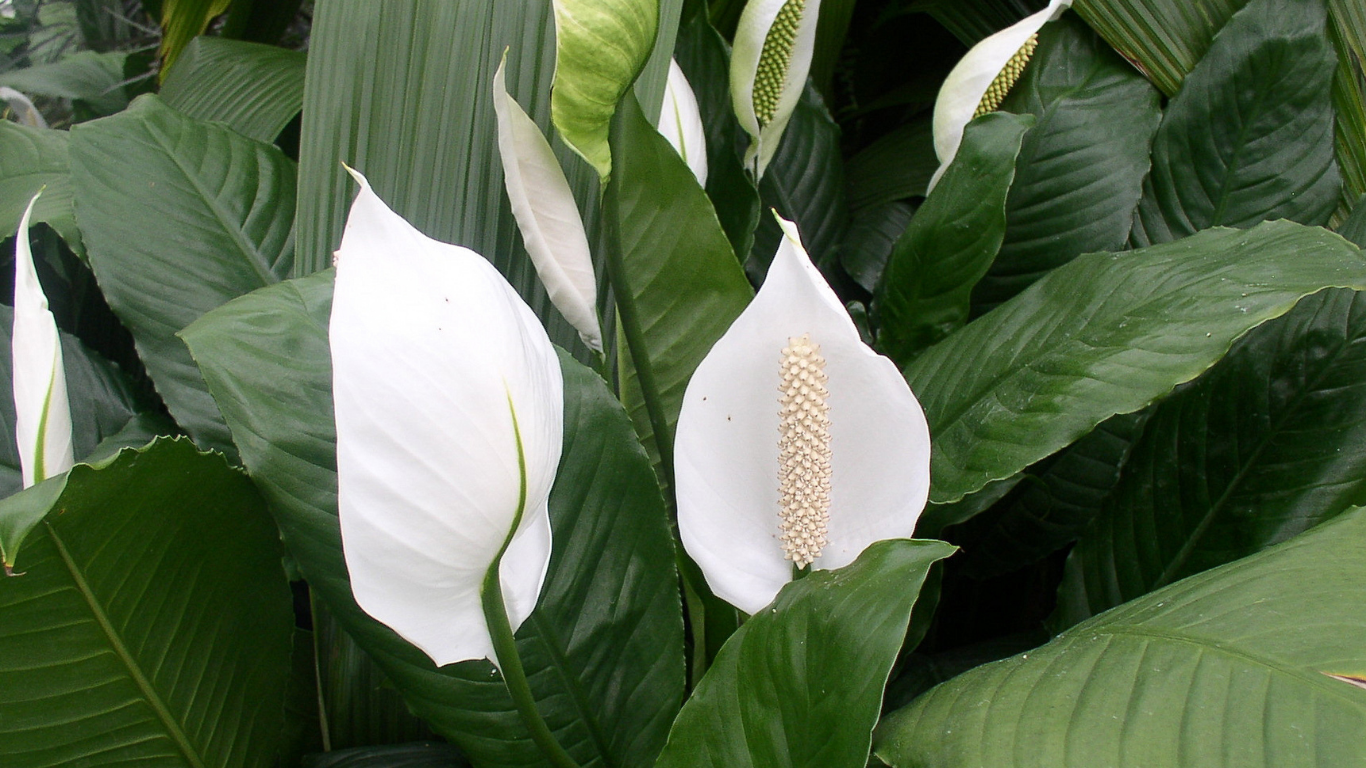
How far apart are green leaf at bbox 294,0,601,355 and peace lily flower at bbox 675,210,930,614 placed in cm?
18

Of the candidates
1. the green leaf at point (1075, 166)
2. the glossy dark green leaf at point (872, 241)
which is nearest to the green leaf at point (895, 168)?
the glossy dark green leaf at point (872, 241)

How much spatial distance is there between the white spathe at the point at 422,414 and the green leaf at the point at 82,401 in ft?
1.14

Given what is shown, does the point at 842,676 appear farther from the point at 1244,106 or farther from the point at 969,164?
the point at 1244,106

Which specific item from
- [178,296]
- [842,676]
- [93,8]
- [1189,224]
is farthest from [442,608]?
[93,8]

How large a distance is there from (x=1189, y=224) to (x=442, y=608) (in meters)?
0.59

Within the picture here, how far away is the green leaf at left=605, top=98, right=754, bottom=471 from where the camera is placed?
43 centimetres

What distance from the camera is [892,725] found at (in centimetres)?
35

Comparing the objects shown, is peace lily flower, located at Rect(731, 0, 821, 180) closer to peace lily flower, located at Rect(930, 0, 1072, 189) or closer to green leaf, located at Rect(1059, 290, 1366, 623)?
peace lily flower, located at Rect(930, 0, 1072, 189)

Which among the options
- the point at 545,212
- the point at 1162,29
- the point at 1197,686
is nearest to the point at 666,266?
the point at 545,212

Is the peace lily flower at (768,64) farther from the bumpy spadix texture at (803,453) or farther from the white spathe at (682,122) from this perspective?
the bumpy spadix texture at (803,453)

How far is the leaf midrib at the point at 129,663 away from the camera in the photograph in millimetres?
341

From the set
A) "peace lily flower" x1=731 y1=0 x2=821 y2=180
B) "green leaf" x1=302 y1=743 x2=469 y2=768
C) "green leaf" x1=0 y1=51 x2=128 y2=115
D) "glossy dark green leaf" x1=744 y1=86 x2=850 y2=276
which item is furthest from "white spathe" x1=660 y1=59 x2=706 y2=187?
"green leaf" x1=0 y1=51 x2=128 y2=115

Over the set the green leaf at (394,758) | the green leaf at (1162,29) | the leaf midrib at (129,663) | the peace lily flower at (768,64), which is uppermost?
the green leaf at (1162,29)

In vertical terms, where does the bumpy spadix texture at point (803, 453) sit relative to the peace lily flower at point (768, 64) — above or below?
below
